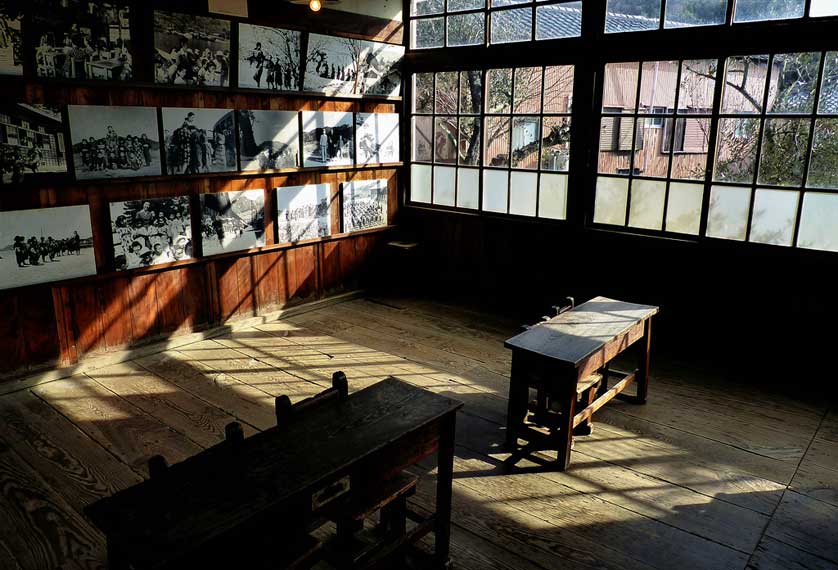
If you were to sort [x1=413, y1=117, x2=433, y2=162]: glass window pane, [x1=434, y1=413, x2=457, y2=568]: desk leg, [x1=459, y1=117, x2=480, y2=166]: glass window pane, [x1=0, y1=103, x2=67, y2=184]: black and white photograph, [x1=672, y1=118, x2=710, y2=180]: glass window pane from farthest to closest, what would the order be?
[x1=413, y1=117, x2=433, y2=162]: glass window pane, [x1=459, y1=117, x2=480, y2=166]: glass window pane, [x1=672, y1=118, x2=710, y2=180]: glass window pane, [x1=0, y1=103, x2=67, y2=184]: black and white photograph, [x1=434, y1=413, x2=457, y2=568]: desk leg

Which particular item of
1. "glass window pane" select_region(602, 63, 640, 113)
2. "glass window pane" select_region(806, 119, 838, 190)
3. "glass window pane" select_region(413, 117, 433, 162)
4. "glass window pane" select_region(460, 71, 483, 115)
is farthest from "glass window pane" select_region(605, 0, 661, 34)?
"glass window pane" select_region(413, 117, 433, 162)

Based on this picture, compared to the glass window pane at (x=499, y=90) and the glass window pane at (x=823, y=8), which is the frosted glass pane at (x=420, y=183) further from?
the glass window pane at (x=823, y=8)

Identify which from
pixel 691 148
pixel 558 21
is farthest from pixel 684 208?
pixel 558 21

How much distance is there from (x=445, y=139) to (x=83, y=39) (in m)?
3.31

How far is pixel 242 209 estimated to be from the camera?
17.5 ft

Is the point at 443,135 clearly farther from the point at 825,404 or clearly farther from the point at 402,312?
the point at 825,404

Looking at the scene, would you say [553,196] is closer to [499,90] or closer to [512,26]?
[499,90]

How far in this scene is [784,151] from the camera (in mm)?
4355

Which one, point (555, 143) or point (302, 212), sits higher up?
point (555, 143)

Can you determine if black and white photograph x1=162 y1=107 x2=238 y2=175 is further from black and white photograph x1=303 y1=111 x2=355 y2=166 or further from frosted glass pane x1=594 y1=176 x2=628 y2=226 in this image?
frosted glass pane x1=594 y1=176 x2=628 y2=226

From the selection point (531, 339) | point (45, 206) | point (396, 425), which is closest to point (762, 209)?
point (531, 339)

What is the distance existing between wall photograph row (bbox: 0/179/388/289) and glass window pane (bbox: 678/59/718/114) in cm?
305

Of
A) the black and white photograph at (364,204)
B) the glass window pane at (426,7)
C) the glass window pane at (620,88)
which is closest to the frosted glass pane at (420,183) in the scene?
the black and white photograph at (364,204)

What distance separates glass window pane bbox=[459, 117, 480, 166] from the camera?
19.7 ft
